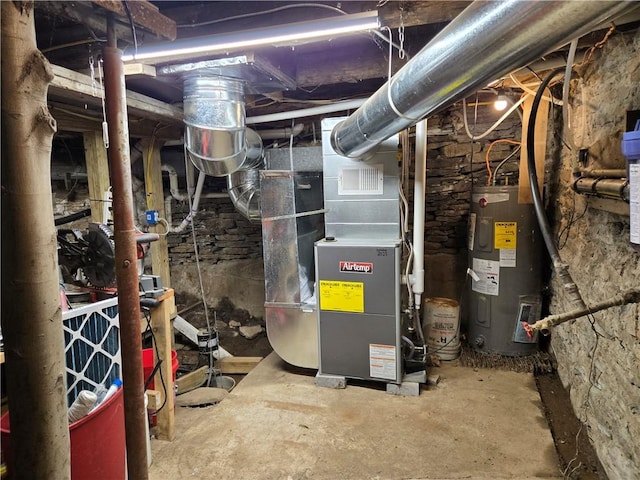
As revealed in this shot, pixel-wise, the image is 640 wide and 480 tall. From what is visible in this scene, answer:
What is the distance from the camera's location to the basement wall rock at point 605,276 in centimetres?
148

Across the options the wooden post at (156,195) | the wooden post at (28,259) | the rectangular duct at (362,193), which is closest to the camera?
the wooden post at (28,259)

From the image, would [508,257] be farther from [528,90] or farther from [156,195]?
[156,195]

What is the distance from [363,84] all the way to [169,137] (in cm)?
175

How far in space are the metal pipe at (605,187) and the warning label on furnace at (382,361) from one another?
1360mm

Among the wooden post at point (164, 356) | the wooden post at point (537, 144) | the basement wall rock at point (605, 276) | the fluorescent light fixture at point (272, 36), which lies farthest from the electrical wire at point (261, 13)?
the wooden post at point (537, 144)

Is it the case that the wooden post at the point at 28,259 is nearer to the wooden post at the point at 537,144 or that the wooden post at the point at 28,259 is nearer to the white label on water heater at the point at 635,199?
the white label on water heater at the point at 635,199

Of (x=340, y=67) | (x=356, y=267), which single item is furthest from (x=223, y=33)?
(x=356, y=267)

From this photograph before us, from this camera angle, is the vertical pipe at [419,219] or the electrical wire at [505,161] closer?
the vertical pipe at [419,219]

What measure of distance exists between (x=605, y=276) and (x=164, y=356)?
2.15 m

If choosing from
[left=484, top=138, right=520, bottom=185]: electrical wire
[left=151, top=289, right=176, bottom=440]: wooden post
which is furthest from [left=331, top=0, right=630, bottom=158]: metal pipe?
[left=484, top=138, right=520, bottom=185]: electrical wire

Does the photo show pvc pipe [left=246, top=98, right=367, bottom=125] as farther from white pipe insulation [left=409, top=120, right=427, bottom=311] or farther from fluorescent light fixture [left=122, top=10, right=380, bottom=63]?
fluorescent light fixture [left=122, top=10, right=380, bottom=63]

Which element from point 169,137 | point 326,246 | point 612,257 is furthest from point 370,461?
point 169,137

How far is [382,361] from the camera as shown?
256 centimetres

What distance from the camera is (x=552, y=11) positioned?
78 centimetres
